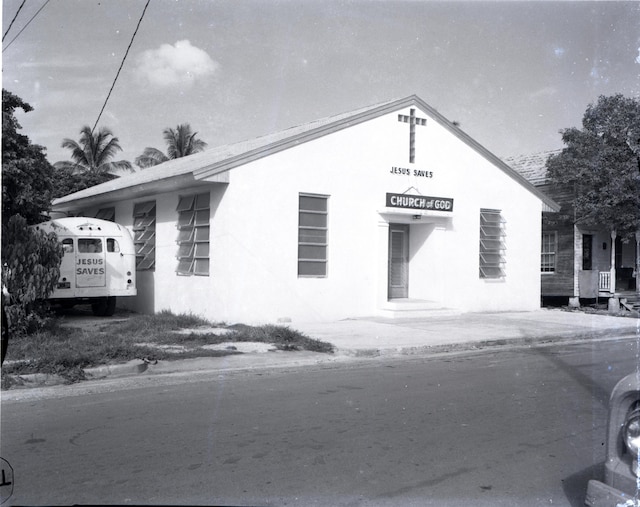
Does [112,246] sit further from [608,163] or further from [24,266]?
[608,163]

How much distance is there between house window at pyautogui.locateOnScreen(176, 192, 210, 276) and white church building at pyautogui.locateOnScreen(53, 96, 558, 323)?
0.04m

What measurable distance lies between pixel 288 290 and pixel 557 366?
22.6 feet

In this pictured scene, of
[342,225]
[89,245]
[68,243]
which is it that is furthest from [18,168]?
[342,225]

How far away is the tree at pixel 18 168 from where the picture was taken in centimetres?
1485

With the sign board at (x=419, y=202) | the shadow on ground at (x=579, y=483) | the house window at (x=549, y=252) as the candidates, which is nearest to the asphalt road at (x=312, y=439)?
the shadow on ground at (x=579, y=483)

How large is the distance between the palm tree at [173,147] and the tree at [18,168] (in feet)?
91.3

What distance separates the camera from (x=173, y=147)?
148ft

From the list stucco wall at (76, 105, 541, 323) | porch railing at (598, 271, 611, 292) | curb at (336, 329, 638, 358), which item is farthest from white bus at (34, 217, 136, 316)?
porch railing at (598, 271, 611, 292)

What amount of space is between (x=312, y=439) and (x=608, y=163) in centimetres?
1751

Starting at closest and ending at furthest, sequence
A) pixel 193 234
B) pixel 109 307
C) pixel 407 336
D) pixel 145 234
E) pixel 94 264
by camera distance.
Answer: pixel 407 336, pixel 193 234, pixel 94 264, pixel 109 307, pixel 145 234

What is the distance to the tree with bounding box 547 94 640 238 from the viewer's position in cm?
1934

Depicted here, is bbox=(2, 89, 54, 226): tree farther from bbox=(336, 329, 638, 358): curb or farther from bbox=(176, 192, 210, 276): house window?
bbox=(336, 329, 638, 358): curb

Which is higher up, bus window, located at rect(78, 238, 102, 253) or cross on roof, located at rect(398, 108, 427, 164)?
cross on roof, located at rect(398, 108, 427, 164)

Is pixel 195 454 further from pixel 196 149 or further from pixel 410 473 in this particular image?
pixel 196 149
